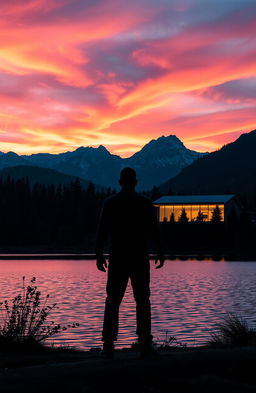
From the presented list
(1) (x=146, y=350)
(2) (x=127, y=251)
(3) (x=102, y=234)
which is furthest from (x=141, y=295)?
(3) (x=102, y=234)

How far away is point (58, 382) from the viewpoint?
A: 7.79 metres

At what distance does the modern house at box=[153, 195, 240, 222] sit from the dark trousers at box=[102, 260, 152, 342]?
171m

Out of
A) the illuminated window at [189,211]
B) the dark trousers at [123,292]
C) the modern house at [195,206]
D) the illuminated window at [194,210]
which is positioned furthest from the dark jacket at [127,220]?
the illuminated window at [194,210]

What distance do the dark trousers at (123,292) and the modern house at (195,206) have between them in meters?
171

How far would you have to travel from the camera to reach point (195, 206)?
627 feet

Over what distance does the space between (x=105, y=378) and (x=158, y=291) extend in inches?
1598

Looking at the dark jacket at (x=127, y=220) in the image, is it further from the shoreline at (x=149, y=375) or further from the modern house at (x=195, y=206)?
the modern house at (x=195, y=206)

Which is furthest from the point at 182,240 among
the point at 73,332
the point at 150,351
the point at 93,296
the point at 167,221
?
the point at 150,351

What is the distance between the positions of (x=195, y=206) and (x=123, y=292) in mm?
181575

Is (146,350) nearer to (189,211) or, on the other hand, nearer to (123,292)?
(123,292)

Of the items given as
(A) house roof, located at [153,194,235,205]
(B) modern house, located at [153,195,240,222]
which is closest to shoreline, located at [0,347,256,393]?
(B) modern house, located at [153,195,240,222]

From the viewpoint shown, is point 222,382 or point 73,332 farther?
point 73,332

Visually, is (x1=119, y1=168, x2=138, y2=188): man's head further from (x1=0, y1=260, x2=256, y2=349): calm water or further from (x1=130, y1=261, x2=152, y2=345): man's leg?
(x1=0, y1=260, x2=256, y2=349): calm water

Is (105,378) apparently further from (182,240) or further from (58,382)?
(182,240)
